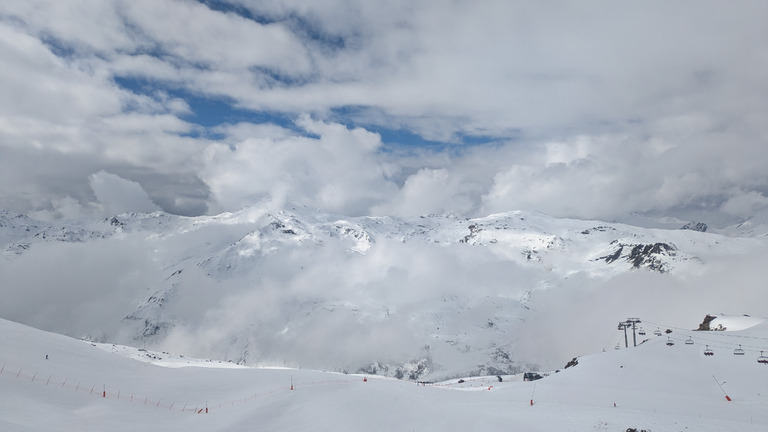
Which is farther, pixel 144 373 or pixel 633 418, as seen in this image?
pixel 144 373

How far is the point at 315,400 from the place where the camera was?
51.2m

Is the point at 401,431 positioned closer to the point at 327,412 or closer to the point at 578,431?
the point at 327,412

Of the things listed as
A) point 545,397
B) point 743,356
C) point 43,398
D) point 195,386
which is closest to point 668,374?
point 743,356

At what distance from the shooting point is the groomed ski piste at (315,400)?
130 ft

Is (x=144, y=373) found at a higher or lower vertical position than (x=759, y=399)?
higher

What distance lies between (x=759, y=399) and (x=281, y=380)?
61.3m

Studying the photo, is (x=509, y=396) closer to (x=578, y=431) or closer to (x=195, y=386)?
(x=578, y=431)

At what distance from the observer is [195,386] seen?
54.2m

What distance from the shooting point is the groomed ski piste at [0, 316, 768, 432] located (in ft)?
130

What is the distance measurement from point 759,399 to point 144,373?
76054 mm

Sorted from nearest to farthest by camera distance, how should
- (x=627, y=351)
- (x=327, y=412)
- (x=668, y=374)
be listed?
1. (x=327, y=412)
2. (x=668, y=374)
3. (x=627, y=351)

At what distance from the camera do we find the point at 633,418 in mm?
42469

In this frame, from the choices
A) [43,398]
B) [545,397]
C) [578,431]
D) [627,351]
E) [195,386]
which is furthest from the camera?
[627,351]

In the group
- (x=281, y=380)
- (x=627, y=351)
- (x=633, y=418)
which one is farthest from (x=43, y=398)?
(x=627, y=351)
